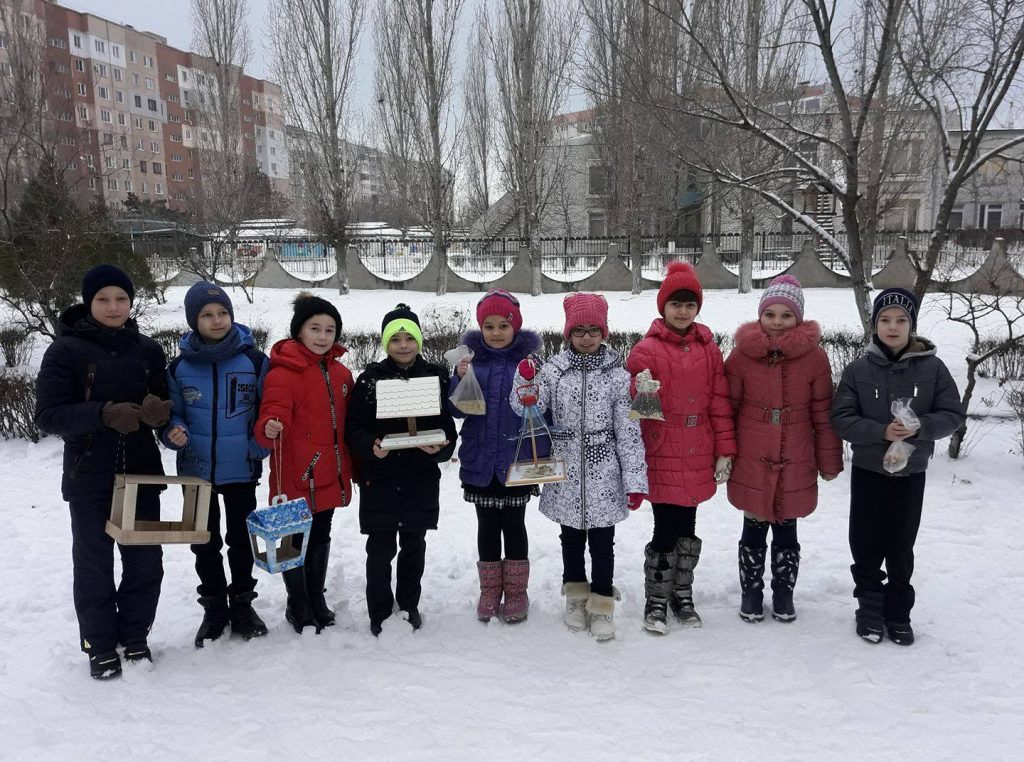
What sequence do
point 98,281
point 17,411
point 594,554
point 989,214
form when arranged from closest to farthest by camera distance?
point 98,281 < point 594,554 < point 17,411 < point 989,214

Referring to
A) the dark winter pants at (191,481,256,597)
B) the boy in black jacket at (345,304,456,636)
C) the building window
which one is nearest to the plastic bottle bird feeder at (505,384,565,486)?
the boy in black jacket at (345,304,456,636)

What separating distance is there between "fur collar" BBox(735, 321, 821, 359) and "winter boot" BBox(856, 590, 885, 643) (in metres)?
1.27

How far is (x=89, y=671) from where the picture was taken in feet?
10.0

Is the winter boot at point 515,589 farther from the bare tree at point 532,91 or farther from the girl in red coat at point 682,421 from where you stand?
the bare tree at point 532,91

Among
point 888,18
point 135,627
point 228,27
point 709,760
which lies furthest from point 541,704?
point 228,27

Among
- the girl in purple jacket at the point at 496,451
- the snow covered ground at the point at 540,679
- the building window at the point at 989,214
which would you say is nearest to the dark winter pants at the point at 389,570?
the snow covered ground at the point at 540,679

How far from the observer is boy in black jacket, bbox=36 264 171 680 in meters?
2.81

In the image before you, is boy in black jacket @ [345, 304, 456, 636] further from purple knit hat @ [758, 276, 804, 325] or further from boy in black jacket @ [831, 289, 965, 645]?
boy in black jacket @ [831, 289, 965, 645]

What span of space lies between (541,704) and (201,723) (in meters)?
1.42

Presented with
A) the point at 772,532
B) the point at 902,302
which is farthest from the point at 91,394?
the point at 902,302

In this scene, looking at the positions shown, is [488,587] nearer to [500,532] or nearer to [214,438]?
[500,532]

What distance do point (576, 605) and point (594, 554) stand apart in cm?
30

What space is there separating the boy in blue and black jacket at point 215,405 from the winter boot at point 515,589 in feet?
4.48

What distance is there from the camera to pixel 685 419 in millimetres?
3236
